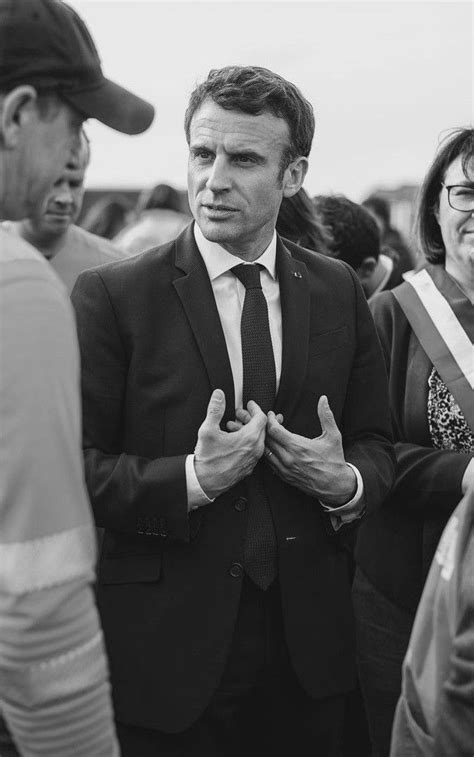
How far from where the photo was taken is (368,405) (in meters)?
2.54

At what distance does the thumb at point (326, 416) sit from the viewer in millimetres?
2338

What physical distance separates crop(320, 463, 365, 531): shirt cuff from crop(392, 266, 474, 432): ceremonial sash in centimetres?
48

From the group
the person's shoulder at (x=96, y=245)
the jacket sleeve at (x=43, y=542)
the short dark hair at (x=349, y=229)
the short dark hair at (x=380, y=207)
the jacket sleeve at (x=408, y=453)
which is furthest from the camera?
the short dark hair at (x=380, y=207)

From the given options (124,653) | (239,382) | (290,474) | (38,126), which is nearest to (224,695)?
(124,653)

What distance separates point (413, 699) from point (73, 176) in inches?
58.8

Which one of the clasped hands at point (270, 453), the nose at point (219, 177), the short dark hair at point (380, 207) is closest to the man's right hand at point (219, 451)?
the clasped hands at point (270, 453)

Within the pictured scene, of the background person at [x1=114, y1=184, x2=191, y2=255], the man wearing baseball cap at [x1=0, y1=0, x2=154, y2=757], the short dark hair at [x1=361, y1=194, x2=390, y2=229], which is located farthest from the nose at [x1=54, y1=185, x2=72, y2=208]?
the short dark hair at [x1=361, y1=194, x2=390, y2=229]

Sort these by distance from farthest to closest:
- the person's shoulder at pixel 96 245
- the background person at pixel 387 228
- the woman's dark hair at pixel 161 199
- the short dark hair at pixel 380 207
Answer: the short dark hair at pixel 380 207 → the background person at pixel 387 228 → the woman's dark hair at pixel 161 199 → the person's shoulder at pixel 96 245

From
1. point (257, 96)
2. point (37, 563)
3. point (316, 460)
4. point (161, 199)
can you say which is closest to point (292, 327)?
point (316, 460)

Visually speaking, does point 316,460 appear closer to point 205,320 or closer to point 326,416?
point 326,416

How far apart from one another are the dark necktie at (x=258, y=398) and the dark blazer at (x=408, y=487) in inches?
21.8

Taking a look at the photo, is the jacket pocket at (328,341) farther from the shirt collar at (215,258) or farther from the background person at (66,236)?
→ the background person at (66,236)

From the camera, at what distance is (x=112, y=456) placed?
2281mm

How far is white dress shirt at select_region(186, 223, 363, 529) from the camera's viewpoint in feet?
7.73
